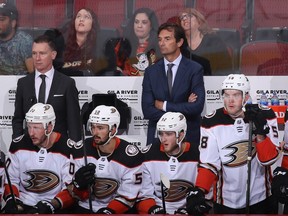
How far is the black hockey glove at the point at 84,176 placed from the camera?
830 cm

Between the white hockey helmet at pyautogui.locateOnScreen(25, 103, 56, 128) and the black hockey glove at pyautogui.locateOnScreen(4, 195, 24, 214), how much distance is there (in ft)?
2.06

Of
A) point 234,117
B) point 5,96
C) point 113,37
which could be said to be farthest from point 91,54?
point 234,117

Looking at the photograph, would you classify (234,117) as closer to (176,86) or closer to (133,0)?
(176,86)

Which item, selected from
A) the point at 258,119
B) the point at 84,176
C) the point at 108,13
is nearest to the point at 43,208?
the point at 84,176

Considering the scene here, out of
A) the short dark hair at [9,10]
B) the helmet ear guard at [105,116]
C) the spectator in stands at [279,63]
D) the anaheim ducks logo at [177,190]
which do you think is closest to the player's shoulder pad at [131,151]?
the helmet ear guard at [105,116]

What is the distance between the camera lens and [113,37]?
31.7 ft

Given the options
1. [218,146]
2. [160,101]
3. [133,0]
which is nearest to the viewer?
[218,146]

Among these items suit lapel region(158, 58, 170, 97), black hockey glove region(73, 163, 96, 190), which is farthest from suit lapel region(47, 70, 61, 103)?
black hockey glove region(73, 163, 96, 190)

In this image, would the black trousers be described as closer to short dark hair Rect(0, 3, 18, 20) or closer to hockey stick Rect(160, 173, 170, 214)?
hockey stick Rect(160, 173, 170, 214)

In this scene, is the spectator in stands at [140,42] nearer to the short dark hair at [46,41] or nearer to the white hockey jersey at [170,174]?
the short dark hair at [46,41]

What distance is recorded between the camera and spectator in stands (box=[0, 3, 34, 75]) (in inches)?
380

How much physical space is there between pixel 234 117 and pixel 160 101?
33.0 inches

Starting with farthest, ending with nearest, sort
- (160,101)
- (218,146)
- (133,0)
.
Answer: (133,0)
(160,101)
(218,146)

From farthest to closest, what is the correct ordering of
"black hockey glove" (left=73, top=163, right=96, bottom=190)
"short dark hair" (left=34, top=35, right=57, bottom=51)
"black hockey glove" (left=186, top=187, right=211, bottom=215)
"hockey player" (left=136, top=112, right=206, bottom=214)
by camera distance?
"short dark hair" (left=34, top=35, right=57, bottom=51) < "hockey player" (left=136, top=112, right=206, bottom=214) < "black hockey glove" (left=73, top=163, right=96, bottom=190) < "black hockey glove" (left=186, top=187, right=211, bottom=215)
